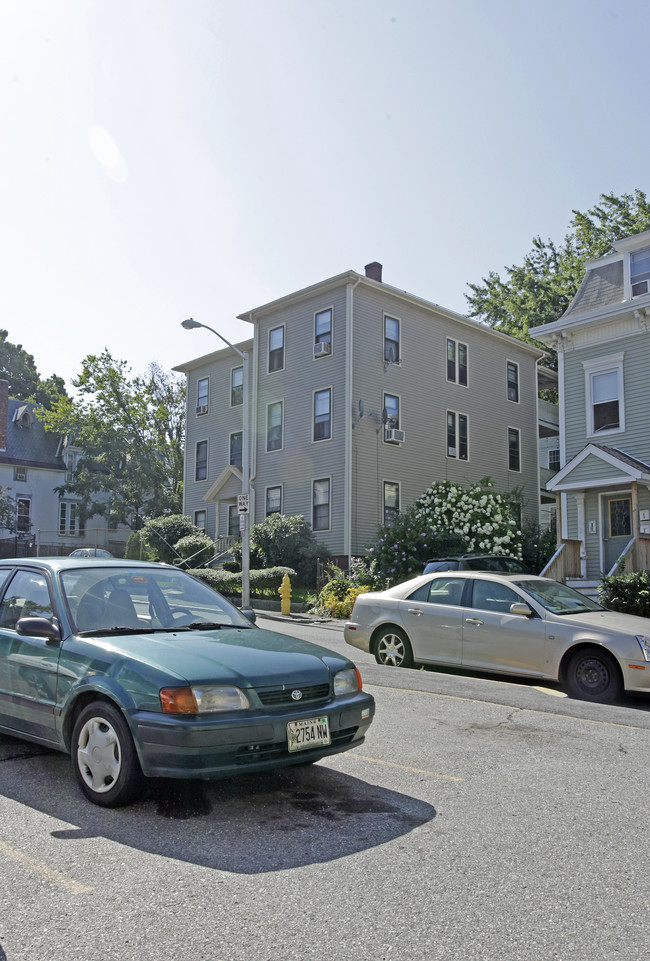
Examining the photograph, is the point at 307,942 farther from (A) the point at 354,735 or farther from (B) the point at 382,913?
(A) the point at 354,735

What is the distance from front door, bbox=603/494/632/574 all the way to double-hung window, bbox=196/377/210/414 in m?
20.6

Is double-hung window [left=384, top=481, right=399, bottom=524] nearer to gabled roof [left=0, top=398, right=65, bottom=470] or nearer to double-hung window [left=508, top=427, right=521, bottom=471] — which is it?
double-hung window [left=508, top=427, right=521, bottom=471]

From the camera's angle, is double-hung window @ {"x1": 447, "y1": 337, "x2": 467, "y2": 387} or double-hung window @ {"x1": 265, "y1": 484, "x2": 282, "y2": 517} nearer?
double-hung window @ {"x1": 265, "y1": 484, "x2": 282, "y2": 517}

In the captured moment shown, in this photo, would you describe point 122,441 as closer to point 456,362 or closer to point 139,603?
point 456,362

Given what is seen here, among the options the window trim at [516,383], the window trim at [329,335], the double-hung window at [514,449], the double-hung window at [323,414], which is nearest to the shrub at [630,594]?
the double-hung window at [323,414]

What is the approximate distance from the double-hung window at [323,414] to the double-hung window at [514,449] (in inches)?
361

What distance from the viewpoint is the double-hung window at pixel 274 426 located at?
30578mm

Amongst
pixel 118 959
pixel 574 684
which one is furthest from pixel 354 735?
pixel 574 684

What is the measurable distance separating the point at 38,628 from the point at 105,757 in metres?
1.00

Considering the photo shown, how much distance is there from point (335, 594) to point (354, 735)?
16.8 metres

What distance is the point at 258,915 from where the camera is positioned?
10.8 ft

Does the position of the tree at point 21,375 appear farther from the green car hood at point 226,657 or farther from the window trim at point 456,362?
the green car hood at point 226,657

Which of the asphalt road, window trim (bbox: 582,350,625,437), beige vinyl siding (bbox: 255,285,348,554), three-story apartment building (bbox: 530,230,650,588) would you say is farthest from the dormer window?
the asphalt road

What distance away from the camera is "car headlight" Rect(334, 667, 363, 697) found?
5160mm
